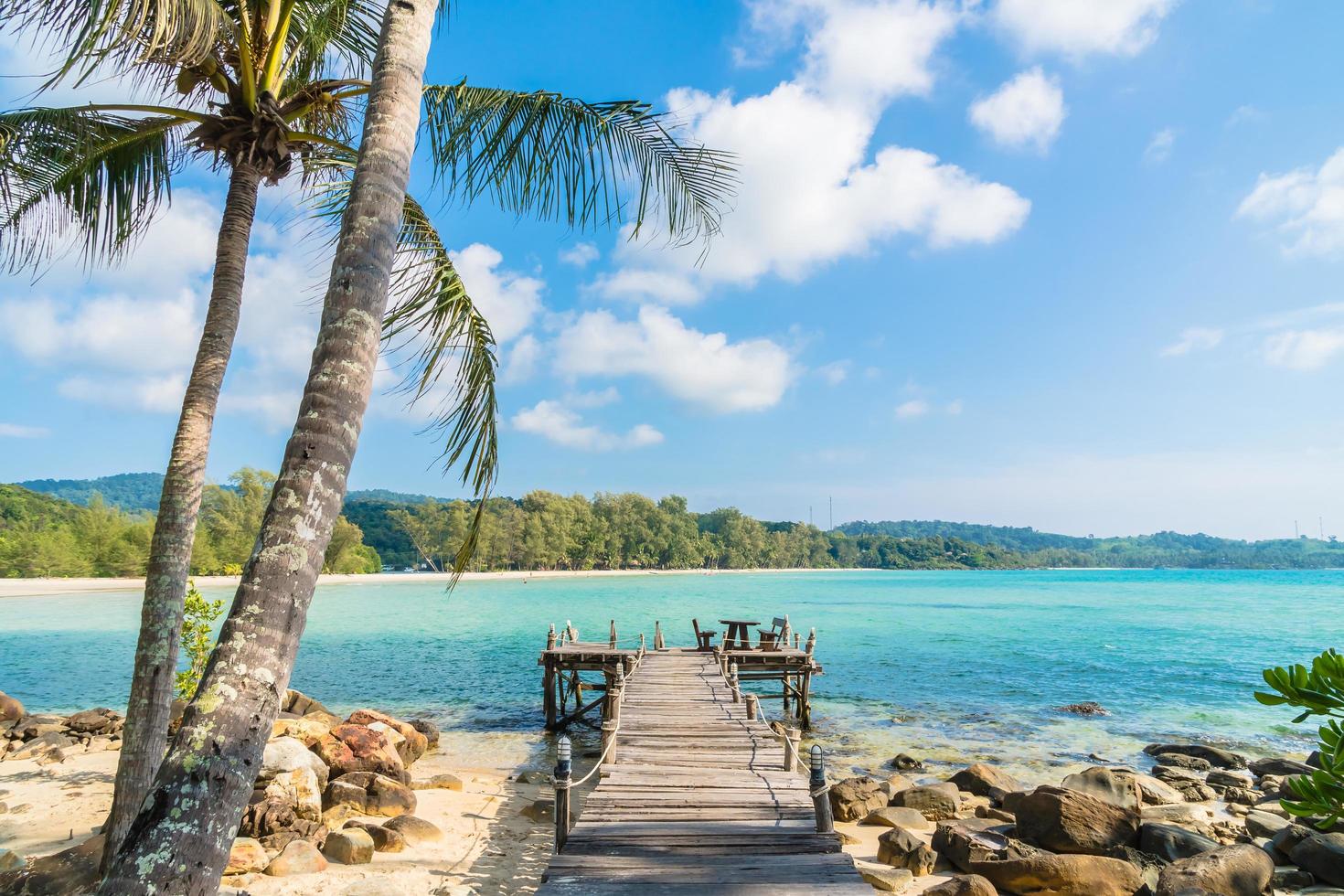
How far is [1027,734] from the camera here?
20.1m

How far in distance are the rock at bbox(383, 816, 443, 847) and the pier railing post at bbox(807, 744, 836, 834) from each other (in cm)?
631

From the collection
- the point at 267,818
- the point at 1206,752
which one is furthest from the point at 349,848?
the point at 1206,752

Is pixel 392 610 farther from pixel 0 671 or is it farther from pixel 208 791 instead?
pixel 208 791

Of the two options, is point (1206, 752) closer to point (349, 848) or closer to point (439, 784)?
point (439, 784)

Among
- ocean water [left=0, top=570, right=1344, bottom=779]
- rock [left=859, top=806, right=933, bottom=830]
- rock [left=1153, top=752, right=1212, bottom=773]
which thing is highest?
rock [left=859, top=806, right=933, bottom=830]

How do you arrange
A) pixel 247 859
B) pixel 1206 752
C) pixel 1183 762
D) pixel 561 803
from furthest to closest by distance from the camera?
pixel 1206 752 < pixel 1183 762 < pixel 247 859 < pixel 561 803

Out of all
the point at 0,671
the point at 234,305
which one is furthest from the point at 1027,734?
the point at 0,671

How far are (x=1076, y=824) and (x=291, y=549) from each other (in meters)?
12.0

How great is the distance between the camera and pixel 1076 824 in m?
10.7

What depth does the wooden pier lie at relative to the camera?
591 cm

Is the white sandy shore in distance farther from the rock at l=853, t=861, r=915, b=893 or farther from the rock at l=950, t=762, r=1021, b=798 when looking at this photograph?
the rock at l=853, t=861, r=915, b=893

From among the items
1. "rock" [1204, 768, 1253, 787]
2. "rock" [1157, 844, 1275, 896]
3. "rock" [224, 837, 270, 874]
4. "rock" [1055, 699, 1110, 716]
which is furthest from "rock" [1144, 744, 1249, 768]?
"rock" [224, 837, 270, 874]

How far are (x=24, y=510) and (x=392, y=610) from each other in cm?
6293

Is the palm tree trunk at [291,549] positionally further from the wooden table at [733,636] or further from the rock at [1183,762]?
the rock at [1183,762]
